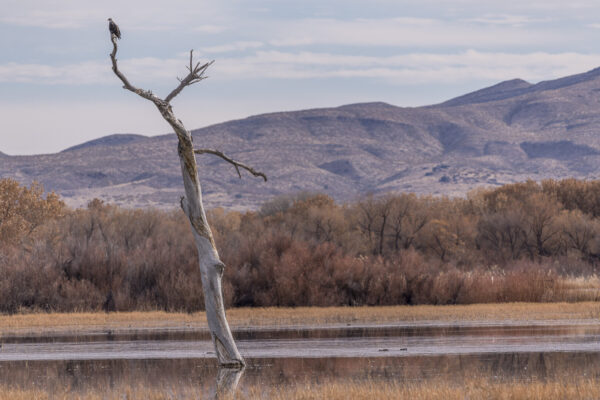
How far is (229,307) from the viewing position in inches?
1577

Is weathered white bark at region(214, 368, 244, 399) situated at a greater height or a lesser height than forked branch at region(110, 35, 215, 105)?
lesser

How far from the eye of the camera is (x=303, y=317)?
3669 centimetres

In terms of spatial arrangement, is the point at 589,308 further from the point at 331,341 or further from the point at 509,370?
the point at 509,370

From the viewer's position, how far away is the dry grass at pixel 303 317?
3503cm

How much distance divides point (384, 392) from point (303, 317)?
20096 millimetres

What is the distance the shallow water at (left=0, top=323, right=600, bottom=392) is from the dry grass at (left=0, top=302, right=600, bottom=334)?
2.60 metres

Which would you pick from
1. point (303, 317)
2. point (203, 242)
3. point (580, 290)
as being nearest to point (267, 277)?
point (303, 317)

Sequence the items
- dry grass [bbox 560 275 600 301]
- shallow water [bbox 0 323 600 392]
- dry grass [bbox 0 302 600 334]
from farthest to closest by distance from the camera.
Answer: dry grass [bbox 560 275 600 301] → dry grass [bbox 0 302 600 334] → shallow water [bbox 0 323 600 392]

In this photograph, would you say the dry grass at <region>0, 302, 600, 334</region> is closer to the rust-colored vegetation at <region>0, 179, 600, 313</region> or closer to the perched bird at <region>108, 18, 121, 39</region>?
the rust-colored vegetation at <region>0, 179, 600, 313</region>

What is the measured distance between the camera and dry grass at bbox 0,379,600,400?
52.7 ft

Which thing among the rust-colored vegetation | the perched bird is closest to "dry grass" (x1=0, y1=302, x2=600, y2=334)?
the rust-colored vegetation

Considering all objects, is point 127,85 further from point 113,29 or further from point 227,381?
point 227,381

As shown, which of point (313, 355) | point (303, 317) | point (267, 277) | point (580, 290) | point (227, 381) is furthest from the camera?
point (580, 290)

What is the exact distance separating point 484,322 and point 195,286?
1159cm
